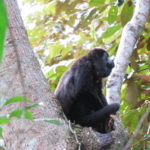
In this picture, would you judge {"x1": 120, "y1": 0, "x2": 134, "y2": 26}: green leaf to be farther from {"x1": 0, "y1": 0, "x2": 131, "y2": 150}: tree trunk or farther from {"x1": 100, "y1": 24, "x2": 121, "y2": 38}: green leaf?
{"x1": 0, "y1": 0, "x2": 131, "y2": 150}: tree trunk

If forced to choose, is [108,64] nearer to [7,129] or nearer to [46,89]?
[46,89]

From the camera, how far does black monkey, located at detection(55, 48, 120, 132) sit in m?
2.69

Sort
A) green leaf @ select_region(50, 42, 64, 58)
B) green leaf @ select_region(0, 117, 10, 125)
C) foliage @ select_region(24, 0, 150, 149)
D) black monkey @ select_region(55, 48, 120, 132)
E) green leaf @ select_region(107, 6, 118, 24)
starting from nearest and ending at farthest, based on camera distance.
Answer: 1. green leaf @ select_region(0, 117, 10, 125)
2. black monkey @ select_region(55, 48, 120, 132)
3. foliage @ select_region(24, 0, 150, 149)
4. green leaf @ select_region(107, 6, 118, 24)
5. green leaf @ select_region(50, 42, 64, 58)

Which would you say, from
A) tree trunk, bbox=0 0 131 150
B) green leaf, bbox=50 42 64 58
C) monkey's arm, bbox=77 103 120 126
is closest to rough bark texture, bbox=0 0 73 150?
tree trunk, bbox=0 0 131 150

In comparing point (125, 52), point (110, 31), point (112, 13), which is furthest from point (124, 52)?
point (112, 13)

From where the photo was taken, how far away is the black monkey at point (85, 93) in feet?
8.84

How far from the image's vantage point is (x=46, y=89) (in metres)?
1.94

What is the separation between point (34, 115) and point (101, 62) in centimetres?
178

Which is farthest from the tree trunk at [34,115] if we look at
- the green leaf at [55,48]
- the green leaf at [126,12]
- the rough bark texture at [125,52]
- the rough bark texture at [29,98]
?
the green leaf at [55,48]

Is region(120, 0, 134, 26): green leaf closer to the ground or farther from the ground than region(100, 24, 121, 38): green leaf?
farther from the ground

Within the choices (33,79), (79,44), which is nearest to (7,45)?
(33,79)

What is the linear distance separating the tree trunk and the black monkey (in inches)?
25.9

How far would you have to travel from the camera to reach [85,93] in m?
3.01

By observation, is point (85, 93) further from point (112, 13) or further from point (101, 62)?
point (112, 13)
